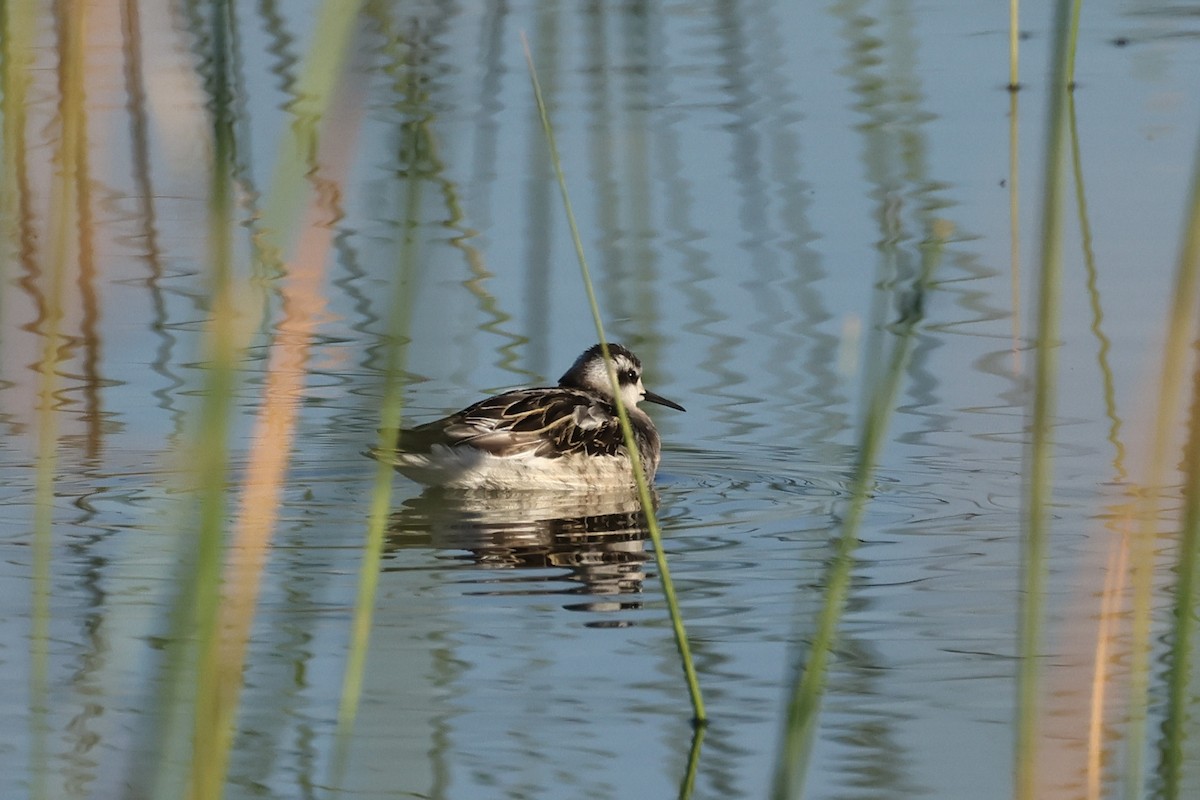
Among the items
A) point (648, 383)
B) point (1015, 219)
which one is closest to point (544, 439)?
point (648, 383)

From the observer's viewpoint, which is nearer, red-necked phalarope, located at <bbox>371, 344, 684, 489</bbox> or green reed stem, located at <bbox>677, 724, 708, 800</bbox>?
green reed stem, located at <bbox>677, 724, 708, 800</bbox>

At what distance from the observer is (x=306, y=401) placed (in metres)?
8.02

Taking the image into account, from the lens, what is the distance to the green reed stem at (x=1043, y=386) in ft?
9.38

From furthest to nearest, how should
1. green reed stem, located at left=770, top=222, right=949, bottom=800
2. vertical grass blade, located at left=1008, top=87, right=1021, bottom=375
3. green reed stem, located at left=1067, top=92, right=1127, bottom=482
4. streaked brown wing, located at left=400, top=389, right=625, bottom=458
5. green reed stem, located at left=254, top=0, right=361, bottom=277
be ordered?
1. vertical grass blade, located at left=1008, top=87, right=1021, bottom=375
2. streaked brown wing, located at left=400, top=389, right=625, bottom=458
3. green reed stem, located at left=1067, top=92, right=1127, bottom=482
4. green reed stem, located at left=770, top=222, right=949, bottom=800
5. green reed stem, located at left=254, top=0, right=361, bottom=277

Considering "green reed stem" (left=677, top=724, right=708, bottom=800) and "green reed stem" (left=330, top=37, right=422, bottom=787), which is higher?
"green reed stem" (left=330, top=37, right=422, bottom=787)

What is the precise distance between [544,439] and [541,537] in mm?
1056

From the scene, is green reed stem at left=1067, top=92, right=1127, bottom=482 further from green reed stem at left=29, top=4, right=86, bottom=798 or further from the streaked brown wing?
green reed stem at left=29, top=4, right=86, bottom=798

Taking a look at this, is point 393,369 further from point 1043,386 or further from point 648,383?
point 648,383

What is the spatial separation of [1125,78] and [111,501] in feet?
23.4

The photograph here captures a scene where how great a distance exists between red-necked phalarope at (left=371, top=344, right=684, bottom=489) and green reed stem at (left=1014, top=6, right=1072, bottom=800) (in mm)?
4330

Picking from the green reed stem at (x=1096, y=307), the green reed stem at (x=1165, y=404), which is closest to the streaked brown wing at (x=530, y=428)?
the green reed stem at (x=1096, y=307)

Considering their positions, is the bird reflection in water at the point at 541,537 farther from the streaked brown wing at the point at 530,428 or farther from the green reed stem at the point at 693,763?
the green reed stem at the point at 693,763

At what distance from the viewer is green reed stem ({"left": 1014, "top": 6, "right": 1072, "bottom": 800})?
286cm

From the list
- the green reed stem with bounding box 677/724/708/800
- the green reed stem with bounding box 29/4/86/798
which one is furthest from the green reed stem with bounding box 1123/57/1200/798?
the green reed stem with bounding box 29/4/86/798
